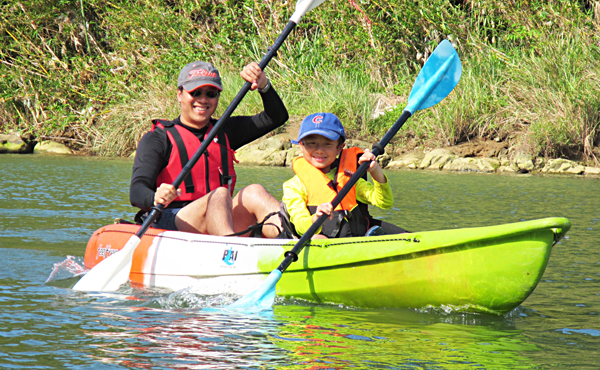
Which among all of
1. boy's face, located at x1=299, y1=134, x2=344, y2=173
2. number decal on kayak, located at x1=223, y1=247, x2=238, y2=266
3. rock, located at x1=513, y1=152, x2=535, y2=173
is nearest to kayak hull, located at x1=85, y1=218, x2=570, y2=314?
number decal on kayak, located at x1=223, y1=247, x2=238, y2=266

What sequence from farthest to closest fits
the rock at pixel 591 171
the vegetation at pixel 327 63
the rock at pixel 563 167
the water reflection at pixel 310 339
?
the vegetation at pixel 327 63
the rock at pixel 563 167
the rock at pixel 591 171
the water reflection at pixel 310 339

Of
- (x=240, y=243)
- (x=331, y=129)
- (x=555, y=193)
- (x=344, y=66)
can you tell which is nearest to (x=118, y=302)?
(x=240, y=243)

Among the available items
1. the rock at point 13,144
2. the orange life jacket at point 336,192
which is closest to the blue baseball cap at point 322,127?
the orange life jacket at point 336,192

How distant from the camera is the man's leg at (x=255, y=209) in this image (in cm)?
385

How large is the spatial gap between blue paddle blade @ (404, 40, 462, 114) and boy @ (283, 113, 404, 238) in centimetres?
88

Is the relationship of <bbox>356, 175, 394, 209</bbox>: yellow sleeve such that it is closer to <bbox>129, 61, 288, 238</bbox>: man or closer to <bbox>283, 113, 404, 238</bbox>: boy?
<bbox>283, 113, 404, 238</bbox>: boy

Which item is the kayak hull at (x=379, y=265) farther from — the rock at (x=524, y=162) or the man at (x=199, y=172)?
the rock at (x=524, y=162)

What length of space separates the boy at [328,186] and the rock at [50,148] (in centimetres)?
1204

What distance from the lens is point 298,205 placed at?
142 inches

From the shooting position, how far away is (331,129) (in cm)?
355

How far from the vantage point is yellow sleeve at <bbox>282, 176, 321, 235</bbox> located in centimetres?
355

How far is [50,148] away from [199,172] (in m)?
11.8

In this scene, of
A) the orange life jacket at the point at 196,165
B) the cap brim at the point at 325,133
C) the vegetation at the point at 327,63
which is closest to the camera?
the cap brim at the point at 325,133

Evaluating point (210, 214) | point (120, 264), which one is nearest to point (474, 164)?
point (210, 214)
